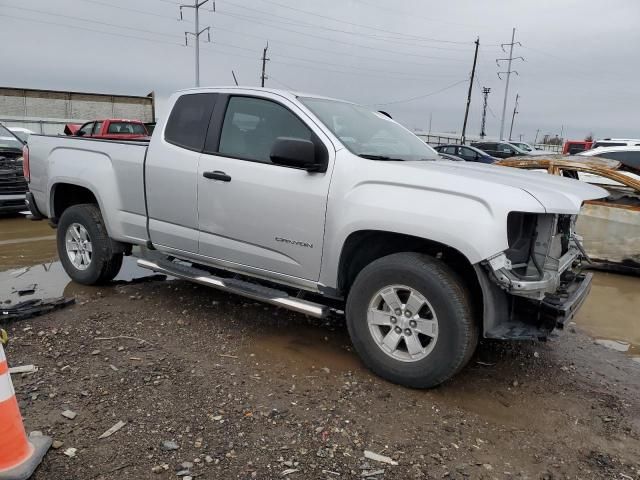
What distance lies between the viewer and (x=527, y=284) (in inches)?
121

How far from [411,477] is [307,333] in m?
1.95

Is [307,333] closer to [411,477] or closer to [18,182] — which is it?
[411,477]

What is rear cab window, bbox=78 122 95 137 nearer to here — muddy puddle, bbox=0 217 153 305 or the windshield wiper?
muddy puddle, bbox=0 217 153 305

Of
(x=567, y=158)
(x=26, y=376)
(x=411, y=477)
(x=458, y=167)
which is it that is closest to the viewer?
(x=411, y=477)

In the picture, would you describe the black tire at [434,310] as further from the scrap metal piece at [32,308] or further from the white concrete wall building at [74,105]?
the white concrete wall building at [74,105]

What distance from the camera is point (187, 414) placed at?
305cm

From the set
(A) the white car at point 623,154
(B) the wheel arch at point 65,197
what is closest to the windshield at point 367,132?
(B) the wheel arch at point 65,197

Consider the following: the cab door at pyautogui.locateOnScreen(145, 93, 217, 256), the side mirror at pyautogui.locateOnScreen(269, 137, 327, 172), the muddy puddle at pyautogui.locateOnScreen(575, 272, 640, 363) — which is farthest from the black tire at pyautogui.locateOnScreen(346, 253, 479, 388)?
the muddy puddle at pyautogui.locateOnScreen(575, 272, 640, 363)

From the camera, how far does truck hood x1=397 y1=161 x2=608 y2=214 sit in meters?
3.15

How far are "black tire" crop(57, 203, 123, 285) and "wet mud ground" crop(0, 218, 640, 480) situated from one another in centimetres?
38

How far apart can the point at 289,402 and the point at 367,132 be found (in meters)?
2.11

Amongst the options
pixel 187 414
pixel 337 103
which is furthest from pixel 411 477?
pixel 337 103

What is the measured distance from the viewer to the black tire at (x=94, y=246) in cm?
510

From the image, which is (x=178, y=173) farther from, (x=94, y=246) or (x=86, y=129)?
(x=86, y=129)
